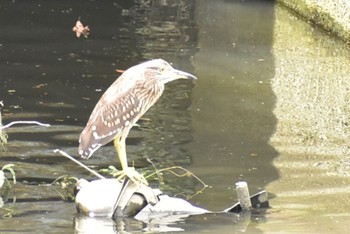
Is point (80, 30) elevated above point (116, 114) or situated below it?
below

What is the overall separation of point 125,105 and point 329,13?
6589 millimetres

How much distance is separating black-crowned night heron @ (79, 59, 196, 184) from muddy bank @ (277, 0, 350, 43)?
5911 millimetres

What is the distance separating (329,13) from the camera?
12.2m

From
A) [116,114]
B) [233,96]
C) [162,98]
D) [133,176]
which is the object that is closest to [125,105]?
[116,114]

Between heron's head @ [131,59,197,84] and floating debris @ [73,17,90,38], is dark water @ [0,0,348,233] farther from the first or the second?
heron's head @ [131,59,197,84]

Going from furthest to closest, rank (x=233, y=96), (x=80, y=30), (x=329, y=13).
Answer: (x=329, y=13)
(x=80, y=30)
(x=233, y=96)

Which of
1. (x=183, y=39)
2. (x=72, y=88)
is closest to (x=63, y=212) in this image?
(x=72, y=88)

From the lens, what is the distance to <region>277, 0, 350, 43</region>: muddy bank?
11797 millimetres

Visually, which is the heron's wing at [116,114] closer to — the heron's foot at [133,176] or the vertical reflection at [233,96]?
the heron's foot at [133,176]

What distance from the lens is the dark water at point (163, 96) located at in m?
6.54

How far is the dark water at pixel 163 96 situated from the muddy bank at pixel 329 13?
0.44 meters

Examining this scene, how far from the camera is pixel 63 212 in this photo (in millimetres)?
6160

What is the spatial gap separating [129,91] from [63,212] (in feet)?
2.77

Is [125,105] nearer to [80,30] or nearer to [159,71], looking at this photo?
[159,71]
